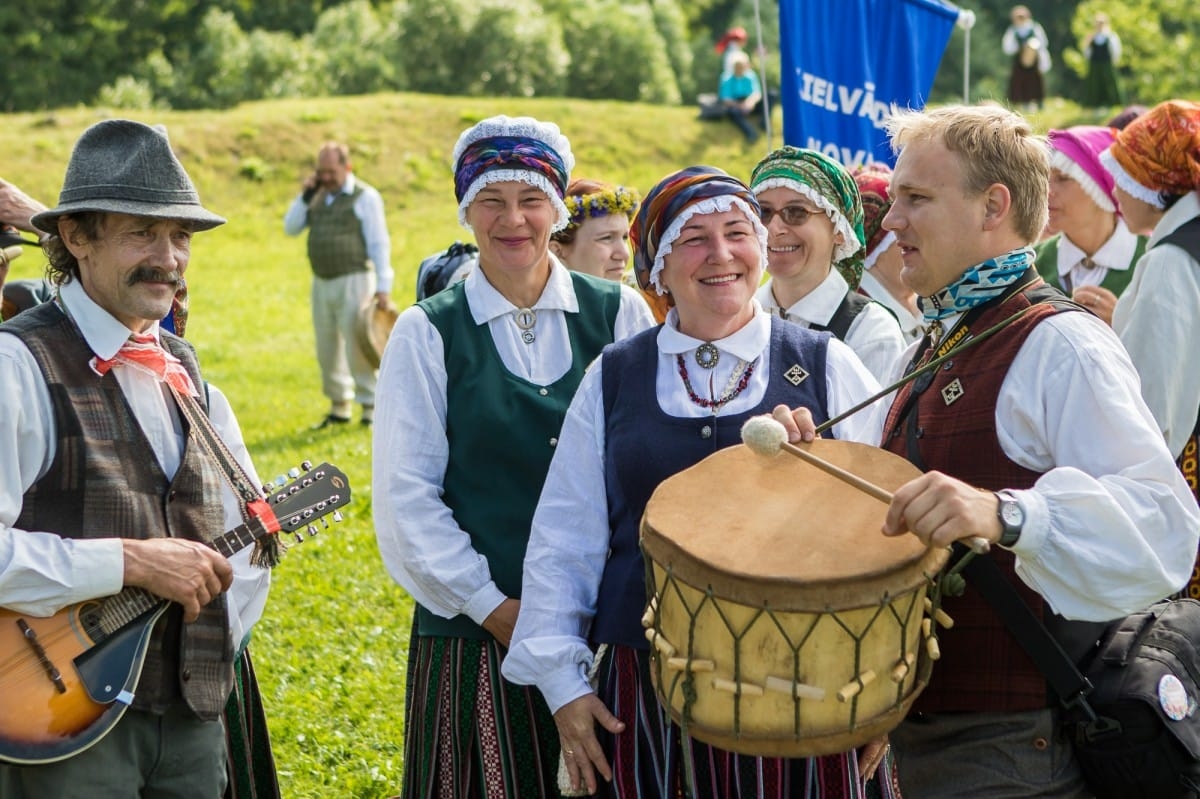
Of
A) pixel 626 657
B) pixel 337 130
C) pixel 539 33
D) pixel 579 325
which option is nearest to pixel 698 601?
pixel 626 657

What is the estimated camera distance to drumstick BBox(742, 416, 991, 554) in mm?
2594

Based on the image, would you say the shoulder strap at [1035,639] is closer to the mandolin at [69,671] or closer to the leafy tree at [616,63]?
the mandolin at [69,671]

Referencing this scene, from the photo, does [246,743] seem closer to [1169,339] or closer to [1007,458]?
[1007,458]

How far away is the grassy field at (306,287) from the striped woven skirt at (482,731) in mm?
1535

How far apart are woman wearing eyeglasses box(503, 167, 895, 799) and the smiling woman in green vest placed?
0.35 meters

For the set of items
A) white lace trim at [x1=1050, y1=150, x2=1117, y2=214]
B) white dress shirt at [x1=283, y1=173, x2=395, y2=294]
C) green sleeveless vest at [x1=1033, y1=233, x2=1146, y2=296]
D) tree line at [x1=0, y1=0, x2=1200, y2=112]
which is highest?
white lace trim at [x1=1050, y1=150, x2=1117, y2=214]

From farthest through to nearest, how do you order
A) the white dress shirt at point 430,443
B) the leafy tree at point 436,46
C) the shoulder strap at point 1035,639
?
1. the leafy tree at point 436,46
2. the white dress shirt at point 430,443
3. the shoulder strap at point 1035,639

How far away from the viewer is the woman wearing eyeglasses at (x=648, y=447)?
10.1 ft

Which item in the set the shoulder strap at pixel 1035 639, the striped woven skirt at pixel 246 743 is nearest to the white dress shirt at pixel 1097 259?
the shoulder strap at pixel 1035 639

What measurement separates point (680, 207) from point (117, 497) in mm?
1422

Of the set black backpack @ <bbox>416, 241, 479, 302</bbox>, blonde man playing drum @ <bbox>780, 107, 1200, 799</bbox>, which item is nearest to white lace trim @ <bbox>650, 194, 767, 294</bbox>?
blonde man playing drum @ <bbox>780, 107, 1200, 799</bbox>

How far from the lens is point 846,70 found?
6.65 metres

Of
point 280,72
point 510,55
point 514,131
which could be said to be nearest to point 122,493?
point 514,131

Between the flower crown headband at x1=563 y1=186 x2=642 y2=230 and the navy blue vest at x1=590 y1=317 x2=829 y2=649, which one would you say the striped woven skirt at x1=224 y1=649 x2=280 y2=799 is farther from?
the flower crown headband at x1=563 y1=186 x2=642 y2=230
